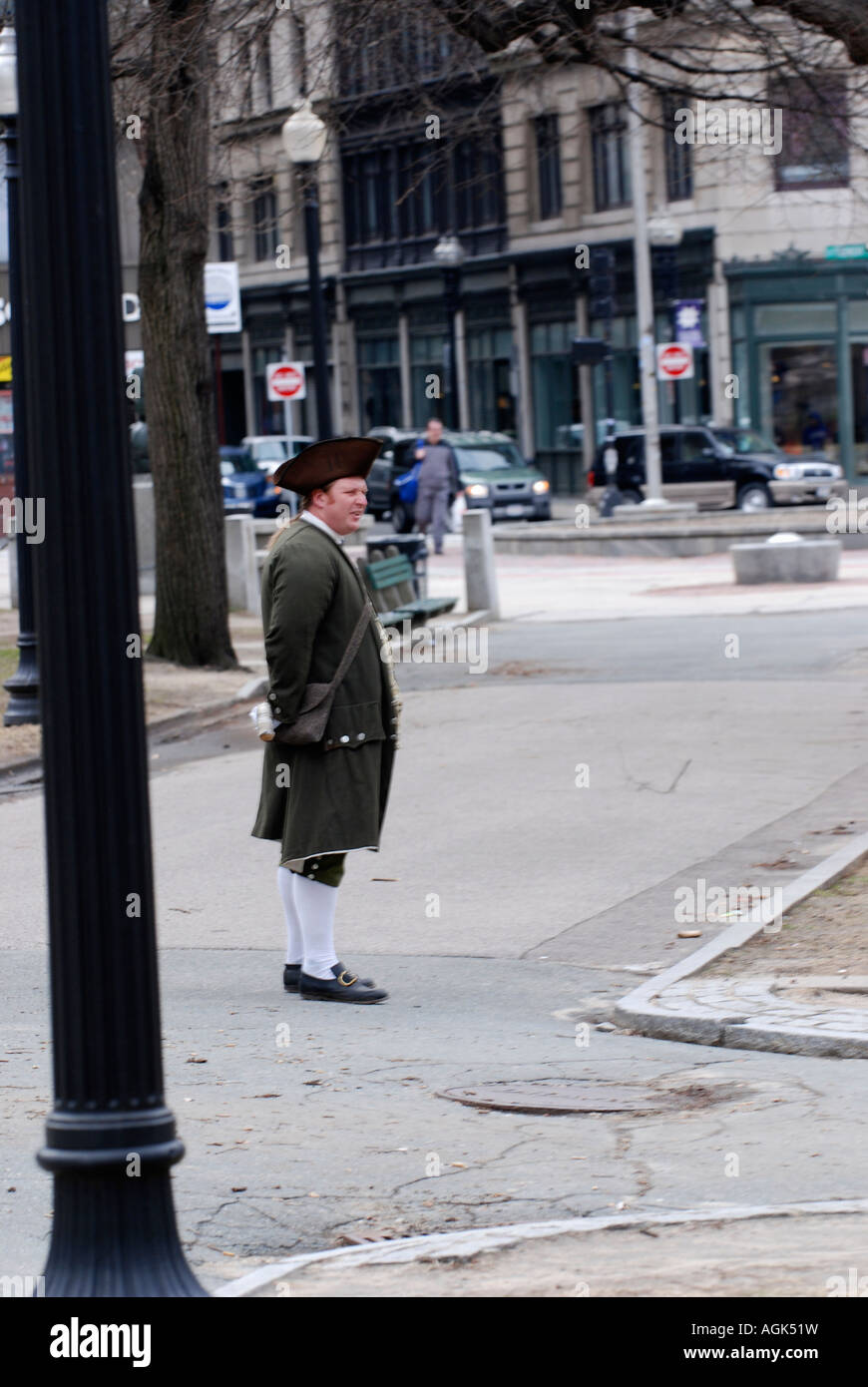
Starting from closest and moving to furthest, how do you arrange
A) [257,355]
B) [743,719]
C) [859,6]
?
1. [859,6]
2. [743,719]
3. [257,355]

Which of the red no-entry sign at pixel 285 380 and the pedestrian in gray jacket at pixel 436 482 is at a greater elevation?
the red no-entry sign at pixel 285 380

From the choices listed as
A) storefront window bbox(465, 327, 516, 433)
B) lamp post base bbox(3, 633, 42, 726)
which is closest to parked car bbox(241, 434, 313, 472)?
Answer: storefront window bbox(465, 327, 516, 433)

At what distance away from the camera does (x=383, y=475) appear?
43.0 meters

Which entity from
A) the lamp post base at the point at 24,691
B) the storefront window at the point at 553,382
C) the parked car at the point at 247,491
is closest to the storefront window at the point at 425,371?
the storefront window at the point at 553,382

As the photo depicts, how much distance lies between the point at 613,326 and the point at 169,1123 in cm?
4608

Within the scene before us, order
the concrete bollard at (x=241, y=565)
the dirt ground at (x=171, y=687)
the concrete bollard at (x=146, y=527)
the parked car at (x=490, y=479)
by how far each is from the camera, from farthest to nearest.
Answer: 1. the parked car at (x=490, y=479)
2. the concrete bollard at (x=146, y=527)
3. the concrete bollard at (x=241, y=565)
4. the dirt ground at (x=171, y=687)

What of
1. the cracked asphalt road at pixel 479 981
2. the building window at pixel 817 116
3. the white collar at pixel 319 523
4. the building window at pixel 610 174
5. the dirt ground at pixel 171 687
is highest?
the building window at pixel 610 174

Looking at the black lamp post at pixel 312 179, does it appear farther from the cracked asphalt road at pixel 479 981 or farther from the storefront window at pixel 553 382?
the storefront window at pixel 553 382

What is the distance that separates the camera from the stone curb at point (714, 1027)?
6473mm

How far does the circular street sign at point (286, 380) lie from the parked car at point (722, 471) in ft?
38.6

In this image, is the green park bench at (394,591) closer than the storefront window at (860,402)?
Yes

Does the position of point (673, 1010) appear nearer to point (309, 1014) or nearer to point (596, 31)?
point (309, 1014)

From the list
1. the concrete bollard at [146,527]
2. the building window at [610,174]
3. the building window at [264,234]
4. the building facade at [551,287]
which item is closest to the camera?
the concrete bollard at [146,527]

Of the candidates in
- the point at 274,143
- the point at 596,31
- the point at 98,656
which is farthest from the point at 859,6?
the point at 274,143
